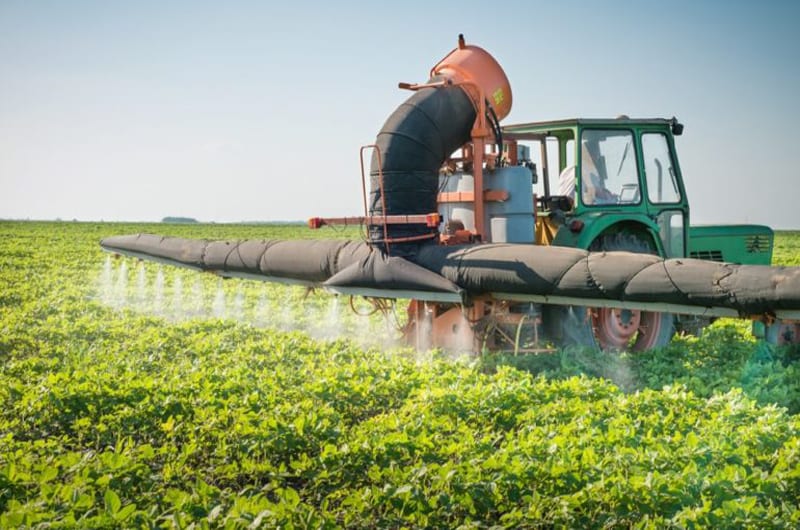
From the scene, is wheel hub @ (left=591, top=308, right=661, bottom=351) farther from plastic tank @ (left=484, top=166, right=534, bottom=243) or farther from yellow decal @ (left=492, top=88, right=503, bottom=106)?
yellow decal @ (left=492, top=88, right=503, bottom=106)

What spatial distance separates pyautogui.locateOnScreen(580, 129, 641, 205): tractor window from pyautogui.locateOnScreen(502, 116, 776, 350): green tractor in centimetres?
1

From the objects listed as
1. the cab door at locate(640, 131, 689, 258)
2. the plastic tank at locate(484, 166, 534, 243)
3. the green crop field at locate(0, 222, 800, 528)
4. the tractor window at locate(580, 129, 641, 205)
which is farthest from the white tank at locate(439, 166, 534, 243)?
the cab door at locate(640, 131, 689, 258)

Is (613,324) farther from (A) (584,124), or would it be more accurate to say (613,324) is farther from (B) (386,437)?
(B) (386,437)

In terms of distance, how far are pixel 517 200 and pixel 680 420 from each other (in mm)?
3604

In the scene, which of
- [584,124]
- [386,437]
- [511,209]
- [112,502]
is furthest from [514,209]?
[112,502]

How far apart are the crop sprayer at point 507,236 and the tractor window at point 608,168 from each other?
2cm

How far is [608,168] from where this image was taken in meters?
9.88

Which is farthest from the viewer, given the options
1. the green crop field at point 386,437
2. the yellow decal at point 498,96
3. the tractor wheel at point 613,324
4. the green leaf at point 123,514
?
the yellow decal at point 498,96

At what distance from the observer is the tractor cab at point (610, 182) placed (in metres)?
9.55

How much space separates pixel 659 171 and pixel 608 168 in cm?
82

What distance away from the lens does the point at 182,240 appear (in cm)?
1283

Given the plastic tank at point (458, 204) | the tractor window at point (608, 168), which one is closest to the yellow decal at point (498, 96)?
the plastic tank at point (458, 204)

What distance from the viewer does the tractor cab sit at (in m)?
9.55

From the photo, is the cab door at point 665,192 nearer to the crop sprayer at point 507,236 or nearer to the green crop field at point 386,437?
the crop sprayer at point 507,236
